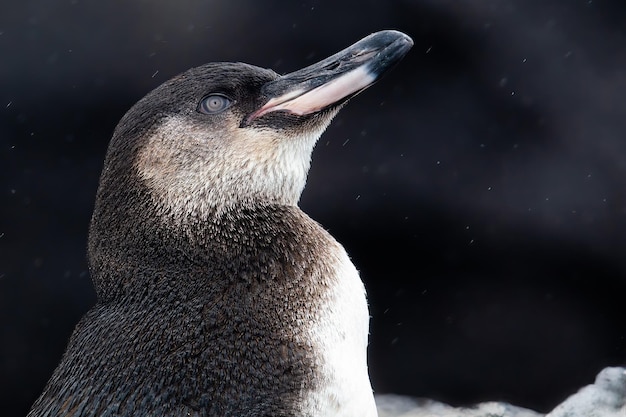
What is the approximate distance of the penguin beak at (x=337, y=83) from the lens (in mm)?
2059

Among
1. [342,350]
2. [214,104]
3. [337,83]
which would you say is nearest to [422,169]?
[337,83]

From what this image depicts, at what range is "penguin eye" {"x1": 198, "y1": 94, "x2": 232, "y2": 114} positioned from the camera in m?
Result: 2.04

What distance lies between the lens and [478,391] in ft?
9.61

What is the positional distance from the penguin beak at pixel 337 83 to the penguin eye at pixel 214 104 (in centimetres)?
5

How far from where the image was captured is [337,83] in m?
2.07

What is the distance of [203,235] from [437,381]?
124 cm

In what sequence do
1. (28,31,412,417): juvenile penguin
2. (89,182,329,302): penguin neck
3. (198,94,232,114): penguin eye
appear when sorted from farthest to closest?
1. (198,94,232,114): penguin eye
2. (89,182,329,302): penguin neck
3. (28,31,412,417): juvenile penguin

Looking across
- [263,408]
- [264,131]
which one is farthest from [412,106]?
[263,408]

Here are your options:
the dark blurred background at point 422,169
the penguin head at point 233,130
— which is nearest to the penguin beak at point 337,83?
the penguin head at point 233,130

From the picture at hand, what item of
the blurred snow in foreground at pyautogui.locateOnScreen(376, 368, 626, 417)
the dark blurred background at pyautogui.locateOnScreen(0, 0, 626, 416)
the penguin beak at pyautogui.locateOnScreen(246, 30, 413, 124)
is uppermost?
the penguin beak at pyautogui.locateOnScreen(246, 30, 413, 124)

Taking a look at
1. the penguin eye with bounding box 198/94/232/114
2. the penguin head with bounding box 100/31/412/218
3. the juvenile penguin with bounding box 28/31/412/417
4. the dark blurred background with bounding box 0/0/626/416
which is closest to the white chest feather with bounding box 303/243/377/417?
the juvenile penguin with bounding box 28/31/412/417

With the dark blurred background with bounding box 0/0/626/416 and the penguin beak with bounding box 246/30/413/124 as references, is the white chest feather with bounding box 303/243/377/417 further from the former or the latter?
the dark blurred background with bounding box 0/0/626/416

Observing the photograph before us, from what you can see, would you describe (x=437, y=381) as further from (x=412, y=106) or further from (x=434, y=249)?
(x=412, y=106)

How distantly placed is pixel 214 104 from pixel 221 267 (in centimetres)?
34
